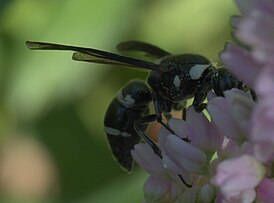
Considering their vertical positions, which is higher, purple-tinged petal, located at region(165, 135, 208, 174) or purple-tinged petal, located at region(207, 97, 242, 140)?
purple-tinged petal, located at region(207, 97, 242, 140)

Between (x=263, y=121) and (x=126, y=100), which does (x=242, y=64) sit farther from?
Result: (x=126, y=100)

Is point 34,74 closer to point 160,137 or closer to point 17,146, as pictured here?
point 17,146

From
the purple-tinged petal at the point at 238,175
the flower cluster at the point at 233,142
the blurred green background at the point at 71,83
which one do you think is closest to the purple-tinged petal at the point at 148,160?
the flower cluster at the point at 233,142

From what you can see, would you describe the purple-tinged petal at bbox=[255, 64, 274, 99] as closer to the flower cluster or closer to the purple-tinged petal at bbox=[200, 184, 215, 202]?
the flower cluster

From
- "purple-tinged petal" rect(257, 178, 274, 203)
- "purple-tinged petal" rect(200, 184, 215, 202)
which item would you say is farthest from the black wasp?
"purple-tinged petal" rect(257, 178, 274, 203)

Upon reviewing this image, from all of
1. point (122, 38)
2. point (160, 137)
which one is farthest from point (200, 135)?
point (122, 38)

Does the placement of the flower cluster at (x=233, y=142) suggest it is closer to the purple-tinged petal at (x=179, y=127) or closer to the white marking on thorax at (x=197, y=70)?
the purple-tinged petal at (x=179, y=127)

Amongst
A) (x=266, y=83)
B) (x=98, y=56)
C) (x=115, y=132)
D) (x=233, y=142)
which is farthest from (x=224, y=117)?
(x=115, y=132)
